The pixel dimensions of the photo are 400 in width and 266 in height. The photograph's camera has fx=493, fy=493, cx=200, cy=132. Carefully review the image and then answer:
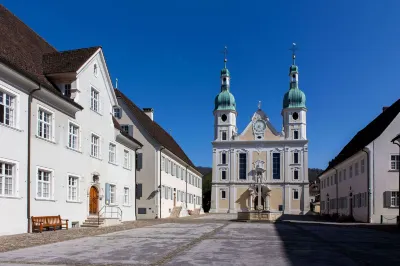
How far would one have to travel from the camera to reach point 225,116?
76.6 meters

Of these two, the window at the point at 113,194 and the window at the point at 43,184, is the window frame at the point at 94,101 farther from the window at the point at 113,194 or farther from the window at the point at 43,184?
the window at the point at 43,184

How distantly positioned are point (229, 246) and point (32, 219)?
29.0 ft

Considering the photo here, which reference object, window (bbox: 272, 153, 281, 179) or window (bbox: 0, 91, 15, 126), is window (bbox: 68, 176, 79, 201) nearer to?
window (bbox: 0, 91, 15, 126)

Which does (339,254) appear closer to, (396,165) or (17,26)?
(17,26)

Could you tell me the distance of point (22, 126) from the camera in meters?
18.6

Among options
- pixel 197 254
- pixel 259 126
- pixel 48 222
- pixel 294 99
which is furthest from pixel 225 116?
pixel 197 254

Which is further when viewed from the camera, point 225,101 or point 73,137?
point 225,101

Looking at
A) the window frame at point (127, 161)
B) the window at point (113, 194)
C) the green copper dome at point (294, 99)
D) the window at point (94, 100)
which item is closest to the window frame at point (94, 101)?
the window at point (94, 100)

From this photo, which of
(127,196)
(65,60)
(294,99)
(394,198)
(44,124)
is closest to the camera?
(44,124)

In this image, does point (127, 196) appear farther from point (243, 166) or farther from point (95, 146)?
point (243, 166)

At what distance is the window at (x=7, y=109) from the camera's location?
1739cm

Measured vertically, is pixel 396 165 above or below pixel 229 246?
above

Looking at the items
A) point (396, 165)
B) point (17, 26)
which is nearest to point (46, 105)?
point (17, 26)

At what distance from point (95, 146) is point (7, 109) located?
9.22 metres
